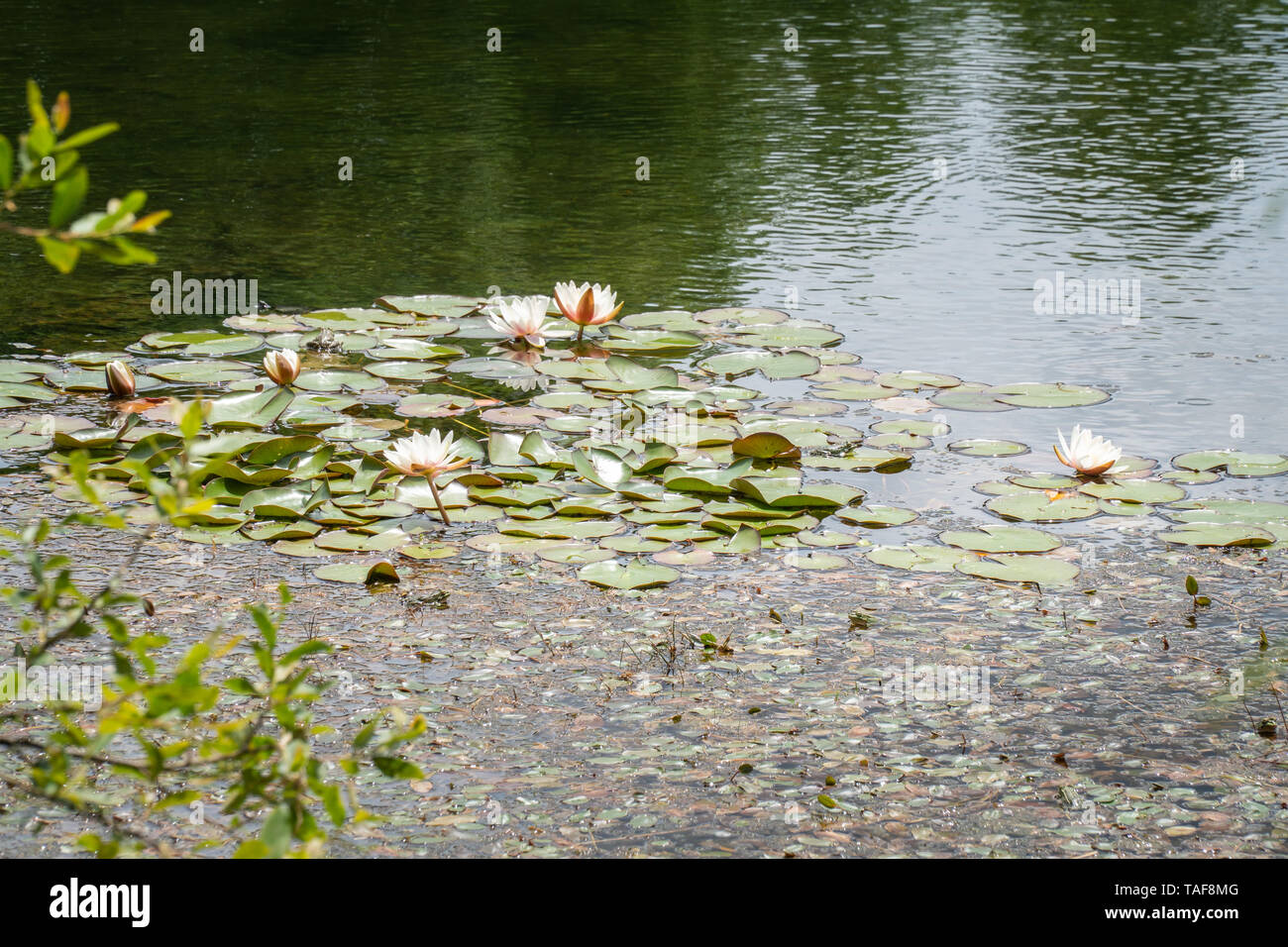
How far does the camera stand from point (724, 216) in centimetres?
657

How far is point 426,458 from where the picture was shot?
3453mm

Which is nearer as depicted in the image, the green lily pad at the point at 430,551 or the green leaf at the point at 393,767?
the green leaf at the point at 393,767

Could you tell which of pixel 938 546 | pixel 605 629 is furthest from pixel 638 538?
pixel 938 546

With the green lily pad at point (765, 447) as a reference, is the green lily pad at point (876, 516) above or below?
below

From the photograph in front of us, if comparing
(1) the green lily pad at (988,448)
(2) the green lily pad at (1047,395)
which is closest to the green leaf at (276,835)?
(1) the green lily pad at (988,448)

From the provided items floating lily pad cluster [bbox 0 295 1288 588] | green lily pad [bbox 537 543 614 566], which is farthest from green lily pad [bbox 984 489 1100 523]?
green lily pad [bbox 537 543 614 566]

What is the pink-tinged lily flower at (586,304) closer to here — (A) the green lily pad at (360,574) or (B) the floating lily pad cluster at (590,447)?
(B) the floating lily pad cluster at (590,447)

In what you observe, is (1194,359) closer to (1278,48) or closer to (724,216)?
(724,216)

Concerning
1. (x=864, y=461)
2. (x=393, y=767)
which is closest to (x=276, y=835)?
(x=393, y=767)

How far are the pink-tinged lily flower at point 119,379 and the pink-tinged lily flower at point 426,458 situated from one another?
116 cm

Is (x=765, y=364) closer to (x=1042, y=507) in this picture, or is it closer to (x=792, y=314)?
(x=792, y=314)

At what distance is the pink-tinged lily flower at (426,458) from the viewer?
11.3 ft

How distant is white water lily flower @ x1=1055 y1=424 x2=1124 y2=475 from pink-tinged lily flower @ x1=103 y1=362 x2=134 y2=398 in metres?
2.73

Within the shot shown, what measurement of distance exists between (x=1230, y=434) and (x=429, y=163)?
4.78 metres
